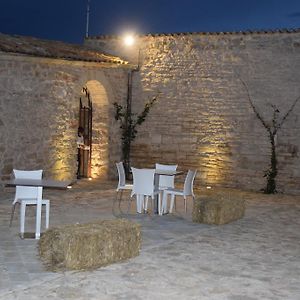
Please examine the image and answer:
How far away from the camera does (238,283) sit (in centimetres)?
475

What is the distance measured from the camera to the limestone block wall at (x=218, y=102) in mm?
11289

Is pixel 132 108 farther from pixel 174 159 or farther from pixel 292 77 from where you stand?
pixel 292 77

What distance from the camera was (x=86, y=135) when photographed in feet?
41.3

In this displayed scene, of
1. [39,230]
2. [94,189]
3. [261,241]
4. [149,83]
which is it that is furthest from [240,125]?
[39,230]

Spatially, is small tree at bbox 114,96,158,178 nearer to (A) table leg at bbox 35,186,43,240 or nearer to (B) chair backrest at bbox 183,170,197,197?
(B) chair backrest at bbox 183,170,197,197

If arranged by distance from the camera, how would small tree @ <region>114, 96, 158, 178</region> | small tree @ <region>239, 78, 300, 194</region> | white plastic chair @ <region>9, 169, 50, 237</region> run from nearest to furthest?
white plastic chair @ <region>9, 169, 50, 237</region> → small tree @ <region>239, 78, 300, 194</region> → small tree @ <region>114, 96, 158, 178</region>

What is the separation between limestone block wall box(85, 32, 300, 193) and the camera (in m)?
11.3

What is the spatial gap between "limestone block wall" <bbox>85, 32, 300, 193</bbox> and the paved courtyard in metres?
3.36

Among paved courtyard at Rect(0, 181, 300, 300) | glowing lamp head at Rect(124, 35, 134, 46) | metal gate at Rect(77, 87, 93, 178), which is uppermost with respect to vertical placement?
glowing lamp head at Rect(124, 35, 134, 46)

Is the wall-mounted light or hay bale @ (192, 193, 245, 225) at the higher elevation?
the wall-mounted light

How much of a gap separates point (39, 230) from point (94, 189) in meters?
4.58

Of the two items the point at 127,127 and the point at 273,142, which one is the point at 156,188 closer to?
the point at 273,142

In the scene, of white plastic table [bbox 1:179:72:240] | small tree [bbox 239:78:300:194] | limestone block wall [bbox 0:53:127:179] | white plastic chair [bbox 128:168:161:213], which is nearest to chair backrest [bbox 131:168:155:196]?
white plastic chair [bbox 128:168:161:213]

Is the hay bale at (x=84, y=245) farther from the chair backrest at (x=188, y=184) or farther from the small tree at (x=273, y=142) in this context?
the small tree at (x=273, y=142)
